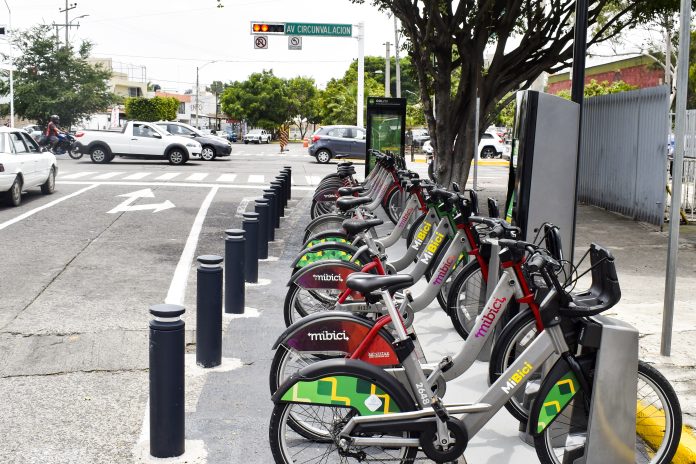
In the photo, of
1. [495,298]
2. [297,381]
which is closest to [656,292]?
[495,298]

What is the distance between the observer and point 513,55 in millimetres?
16156

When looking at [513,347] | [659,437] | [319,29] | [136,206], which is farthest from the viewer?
[319,29]

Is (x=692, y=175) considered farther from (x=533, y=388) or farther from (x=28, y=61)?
(x=28, y=61)

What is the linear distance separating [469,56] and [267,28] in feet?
59.0

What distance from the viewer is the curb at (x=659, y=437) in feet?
13.6

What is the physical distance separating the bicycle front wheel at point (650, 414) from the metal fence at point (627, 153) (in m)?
10.0

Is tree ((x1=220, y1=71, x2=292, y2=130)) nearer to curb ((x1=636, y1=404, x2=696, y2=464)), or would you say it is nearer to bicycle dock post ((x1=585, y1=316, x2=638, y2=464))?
curb ((x1=636, y1=404, x2=696, y2=464))

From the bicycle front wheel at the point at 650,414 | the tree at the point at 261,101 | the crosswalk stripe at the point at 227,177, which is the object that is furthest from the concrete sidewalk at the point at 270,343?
the tree at the point at 261,101

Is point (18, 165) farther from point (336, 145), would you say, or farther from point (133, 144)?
point (336, 145)

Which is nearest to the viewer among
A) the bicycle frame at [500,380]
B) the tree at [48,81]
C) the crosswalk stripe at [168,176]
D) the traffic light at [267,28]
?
the bicycle frame at [500,380]

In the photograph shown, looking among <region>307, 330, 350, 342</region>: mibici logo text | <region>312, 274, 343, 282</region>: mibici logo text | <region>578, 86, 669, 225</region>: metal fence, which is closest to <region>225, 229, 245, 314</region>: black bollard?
<region>312, 274, 343, 282</region>: mibici logo text

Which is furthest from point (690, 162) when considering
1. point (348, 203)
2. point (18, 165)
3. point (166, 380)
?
point (166, 380)

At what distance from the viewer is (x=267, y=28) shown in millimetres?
32062

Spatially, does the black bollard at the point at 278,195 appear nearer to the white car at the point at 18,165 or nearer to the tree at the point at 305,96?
the white car at the point at 18,165
